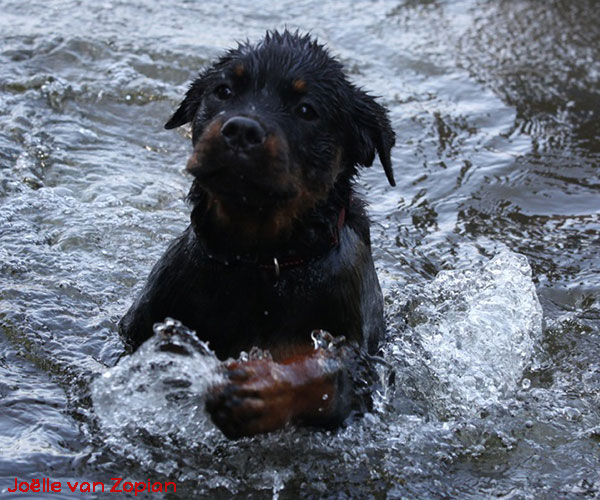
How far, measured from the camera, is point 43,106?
8617 mm

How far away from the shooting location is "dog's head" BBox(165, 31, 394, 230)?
416 cm

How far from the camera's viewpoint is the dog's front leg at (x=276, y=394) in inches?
149

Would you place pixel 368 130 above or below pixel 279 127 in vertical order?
below

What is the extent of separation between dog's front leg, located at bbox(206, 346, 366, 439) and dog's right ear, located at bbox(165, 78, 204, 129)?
1.58 meters

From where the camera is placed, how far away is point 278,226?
4.45 m

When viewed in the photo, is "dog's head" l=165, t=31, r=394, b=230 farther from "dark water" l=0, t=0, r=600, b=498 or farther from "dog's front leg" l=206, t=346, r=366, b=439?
"dark water" l=0, t=0, r=600, b=498

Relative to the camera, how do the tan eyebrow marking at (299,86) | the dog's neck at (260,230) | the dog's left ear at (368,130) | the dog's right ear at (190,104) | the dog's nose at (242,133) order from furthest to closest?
the dog's right ear at (190,104), the dog's left ear at (368,130), the tan eyebrow marking at (299,86), the dog's neck at (260,230), the dog's nose at (242,133)

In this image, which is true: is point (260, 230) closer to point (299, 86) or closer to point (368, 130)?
point (299, 86)

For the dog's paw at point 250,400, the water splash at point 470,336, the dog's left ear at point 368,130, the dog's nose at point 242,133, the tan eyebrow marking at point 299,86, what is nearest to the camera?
the dog's paw at point 250,400

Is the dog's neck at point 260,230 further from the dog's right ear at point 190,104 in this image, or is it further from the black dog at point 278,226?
the dog's right ear at point 190,104

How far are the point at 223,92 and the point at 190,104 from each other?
58 cm

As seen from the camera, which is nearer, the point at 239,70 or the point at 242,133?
the point at 242,133

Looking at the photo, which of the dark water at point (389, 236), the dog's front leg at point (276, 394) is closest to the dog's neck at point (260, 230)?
the dog's front leg at point (276, 394)

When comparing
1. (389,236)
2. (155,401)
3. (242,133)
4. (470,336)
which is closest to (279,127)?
(242,133)
